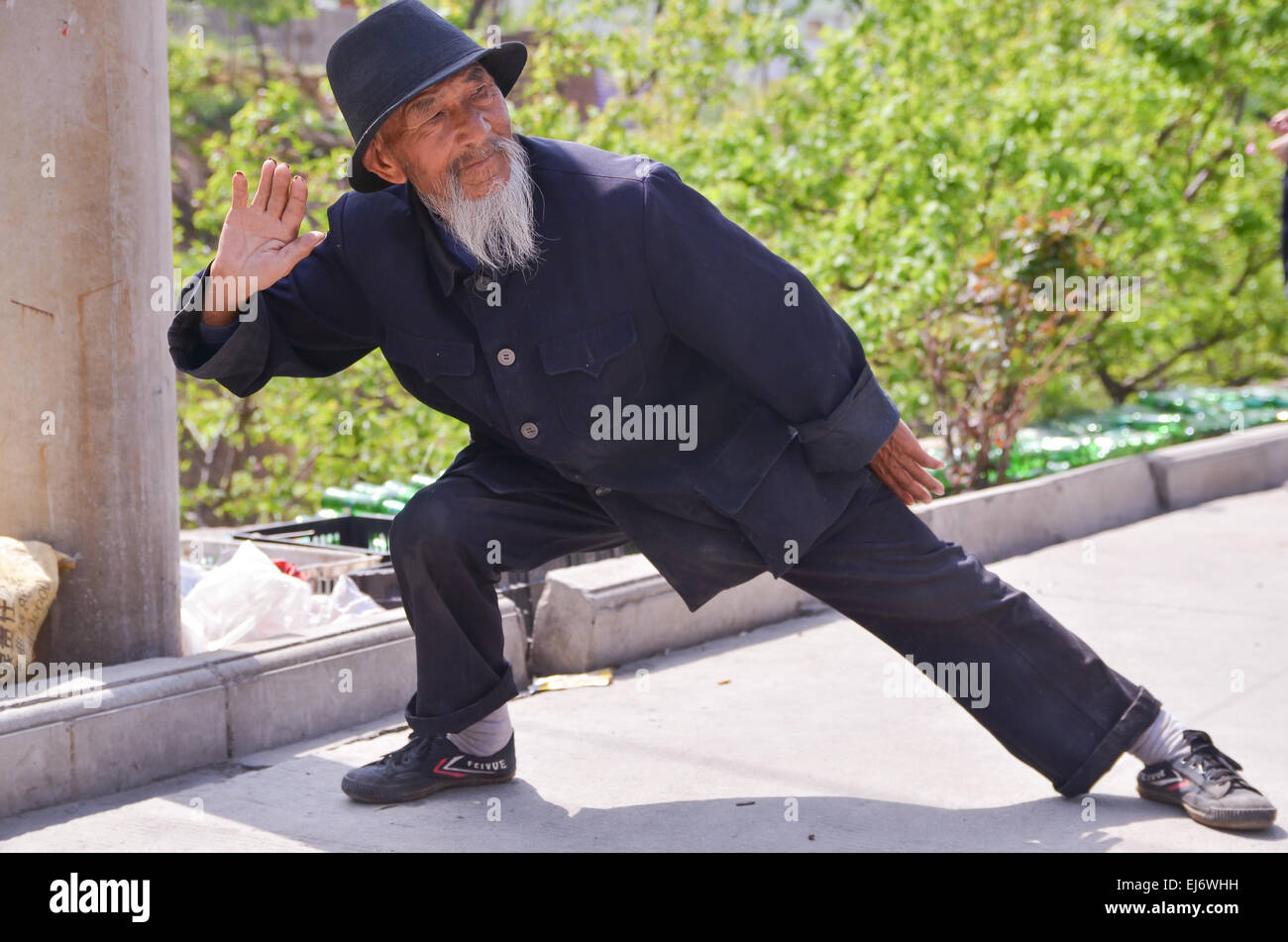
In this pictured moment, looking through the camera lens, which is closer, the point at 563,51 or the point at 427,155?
the point at 427,155

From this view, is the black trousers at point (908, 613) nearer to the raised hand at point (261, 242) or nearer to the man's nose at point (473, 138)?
the raised hand at point (261, 242)

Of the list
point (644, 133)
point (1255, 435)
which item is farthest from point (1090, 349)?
point (644, 133)

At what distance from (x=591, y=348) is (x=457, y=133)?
59cm

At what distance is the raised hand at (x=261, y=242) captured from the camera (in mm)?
3178

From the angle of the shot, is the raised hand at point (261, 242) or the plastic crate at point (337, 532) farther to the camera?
the plastic crate at point (337, 532)

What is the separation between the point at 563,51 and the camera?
10422mm

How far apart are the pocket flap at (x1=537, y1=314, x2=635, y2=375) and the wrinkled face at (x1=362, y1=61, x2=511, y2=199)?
0.40m

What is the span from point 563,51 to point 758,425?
25.2 feet

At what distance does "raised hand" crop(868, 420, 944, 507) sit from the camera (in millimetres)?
3400

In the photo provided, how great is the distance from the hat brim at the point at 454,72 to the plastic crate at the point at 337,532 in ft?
8.08
